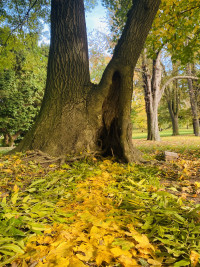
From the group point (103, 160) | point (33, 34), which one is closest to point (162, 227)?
point (103, 160)

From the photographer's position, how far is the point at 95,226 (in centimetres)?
125

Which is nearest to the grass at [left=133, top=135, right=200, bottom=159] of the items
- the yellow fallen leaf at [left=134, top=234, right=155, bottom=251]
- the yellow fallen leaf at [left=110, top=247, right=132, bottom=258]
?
the yellow fallen leaf at [left=134, top=234, right=155, bottom=251]

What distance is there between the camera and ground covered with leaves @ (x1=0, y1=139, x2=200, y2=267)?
3.26ft

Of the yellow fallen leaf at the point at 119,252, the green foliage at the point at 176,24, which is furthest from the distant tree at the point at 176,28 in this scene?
the yellow fallen leaf at the point at 119,252

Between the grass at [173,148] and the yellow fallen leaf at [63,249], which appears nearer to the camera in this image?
the yellow fallen leaf at [63,249]

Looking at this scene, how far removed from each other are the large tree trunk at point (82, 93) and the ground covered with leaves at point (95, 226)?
1.40 meters

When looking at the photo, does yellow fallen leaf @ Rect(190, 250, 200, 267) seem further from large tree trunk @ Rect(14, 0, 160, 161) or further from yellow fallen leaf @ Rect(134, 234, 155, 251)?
large tree trunk @ Rect(14, 0, 160, 161)

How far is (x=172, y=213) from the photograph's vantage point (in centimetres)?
141

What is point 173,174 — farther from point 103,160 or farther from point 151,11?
point 151,11

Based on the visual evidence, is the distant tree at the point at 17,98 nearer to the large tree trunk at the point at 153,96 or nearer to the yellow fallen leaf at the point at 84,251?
the large tree trunk at the point at 153,96

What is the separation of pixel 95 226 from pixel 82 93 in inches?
121

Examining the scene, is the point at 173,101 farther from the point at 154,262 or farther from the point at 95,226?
the point at 154,262

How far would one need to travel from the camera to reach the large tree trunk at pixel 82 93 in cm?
355

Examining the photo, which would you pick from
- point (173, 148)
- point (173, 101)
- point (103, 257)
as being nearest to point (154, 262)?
point (103, 257)
